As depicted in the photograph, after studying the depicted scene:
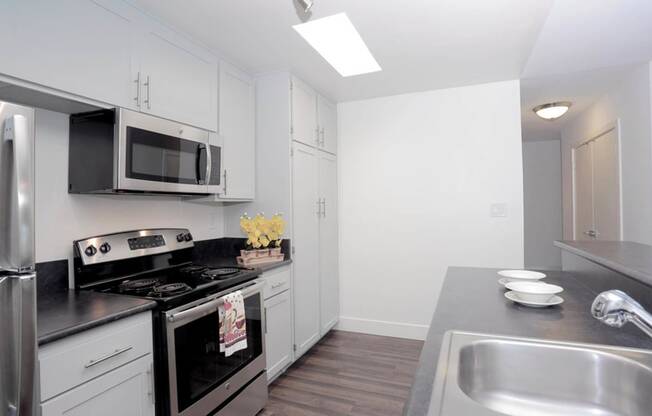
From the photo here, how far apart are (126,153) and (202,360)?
106cm

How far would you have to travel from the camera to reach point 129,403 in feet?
4.56

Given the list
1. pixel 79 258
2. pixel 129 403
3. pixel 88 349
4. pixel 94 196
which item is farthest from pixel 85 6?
pixel 129 403

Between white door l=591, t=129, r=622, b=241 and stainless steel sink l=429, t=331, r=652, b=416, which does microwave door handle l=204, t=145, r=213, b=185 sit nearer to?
stainless steel sink l=429, t=331, r=652, b=416

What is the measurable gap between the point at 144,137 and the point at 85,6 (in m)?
0.60

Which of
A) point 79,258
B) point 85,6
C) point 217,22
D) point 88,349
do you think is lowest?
point 88,349

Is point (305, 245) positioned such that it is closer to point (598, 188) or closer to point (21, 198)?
point (21, 198)

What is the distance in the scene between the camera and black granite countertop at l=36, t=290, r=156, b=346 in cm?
117

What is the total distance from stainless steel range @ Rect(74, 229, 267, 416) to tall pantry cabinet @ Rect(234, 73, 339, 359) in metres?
0.62

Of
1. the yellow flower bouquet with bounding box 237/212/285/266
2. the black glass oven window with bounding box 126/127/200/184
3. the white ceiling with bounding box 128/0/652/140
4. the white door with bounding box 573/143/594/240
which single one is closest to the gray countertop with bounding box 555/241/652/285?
the white ceiling with bounding box 128/0/652/140

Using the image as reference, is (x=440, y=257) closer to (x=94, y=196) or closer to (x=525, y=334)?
(x=525, y=334)

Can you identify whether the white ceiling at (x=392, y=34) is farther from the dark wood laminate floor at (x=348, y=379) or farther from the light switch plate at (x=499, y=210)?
the dark wood laminate floor at (x=348, y=379)

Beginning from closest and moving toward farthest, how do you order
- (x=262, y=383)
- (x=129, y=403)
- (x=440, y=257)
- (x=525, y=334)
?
(x=525, y=334) < (x=129, y=403) < (x=262, y=383) < (x=440, y=257)

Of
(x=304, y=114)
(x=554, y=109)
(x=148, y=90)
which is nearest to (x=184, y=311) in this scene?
(x=148, y=90)

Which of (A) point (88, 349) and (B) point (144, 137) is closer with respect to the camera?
(A) point (88, 349)
